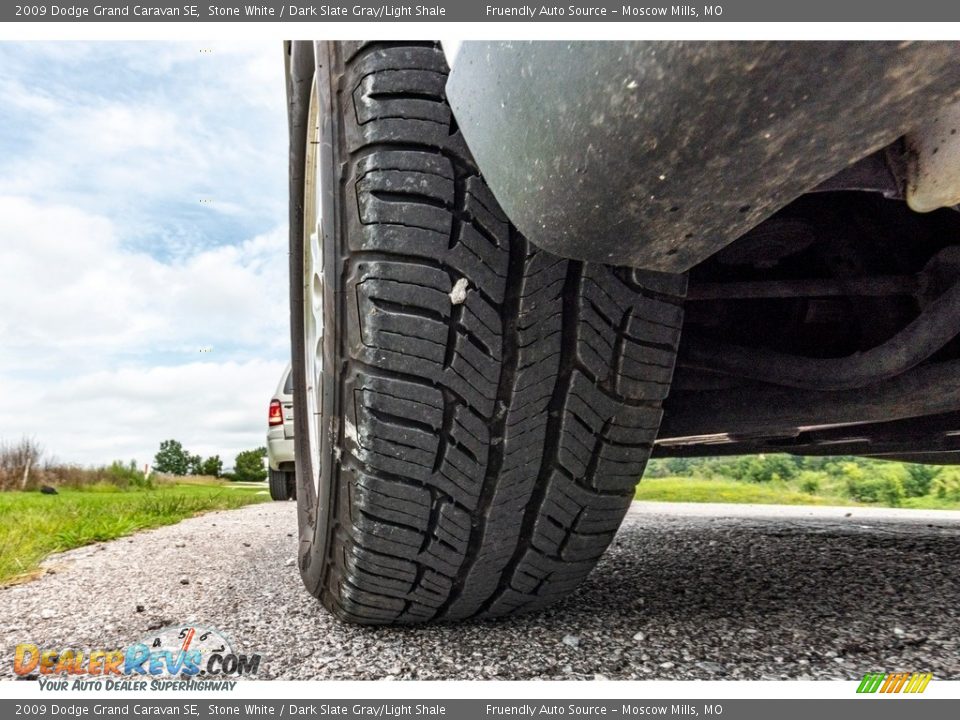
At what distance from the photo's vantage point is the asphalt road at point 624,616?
1.20 m

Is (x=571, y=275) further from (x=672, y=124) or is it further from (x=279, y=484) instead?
(x=279, y=484)

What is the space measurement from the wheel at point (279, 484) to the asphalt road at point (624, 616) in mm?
4015

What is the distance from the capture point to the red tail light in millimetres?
6480

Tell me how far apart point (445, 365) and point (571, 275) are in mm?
239

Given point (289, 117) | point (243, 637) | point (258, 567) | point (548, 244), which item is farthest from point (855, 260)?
point (258, 567)

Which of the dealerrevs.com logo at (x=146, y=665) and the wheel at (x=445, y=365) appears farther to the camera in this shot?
the dealerrevs.com logo at (x=146, y=665)

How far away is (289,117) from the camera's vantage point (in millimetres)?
1551

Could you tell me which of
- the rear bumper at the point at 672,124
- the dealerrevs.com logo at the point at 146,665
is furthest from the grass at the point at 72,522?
the rear bumper at the point at 672,124

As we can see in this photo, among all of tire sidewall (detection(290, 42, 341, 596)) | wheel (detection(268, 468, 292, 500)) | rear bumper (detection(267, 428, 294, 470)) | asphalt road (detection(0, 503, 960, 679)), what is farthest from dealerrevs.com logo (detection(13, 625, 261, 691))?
wheel (detection(268, 468, 292, 500))

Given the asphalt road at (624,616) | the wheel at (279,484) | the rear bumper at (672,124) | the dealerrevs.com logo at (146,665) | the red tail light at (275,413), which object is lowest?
the dealerrevs.com logo at (146,665)

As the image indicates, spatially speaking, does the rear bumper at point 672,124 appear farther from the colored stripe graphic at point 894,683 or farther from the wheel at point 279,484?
the wheel at point 279,484

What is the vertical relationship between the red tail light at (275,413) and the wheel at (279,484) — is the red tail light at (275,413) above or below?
above

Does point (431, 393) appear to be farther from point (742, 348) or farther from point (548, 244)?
point (742, 348)

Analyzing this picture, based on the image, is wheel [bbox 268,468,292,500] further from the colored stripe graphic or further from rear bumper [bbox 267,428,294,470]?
the colored stripe graphic
